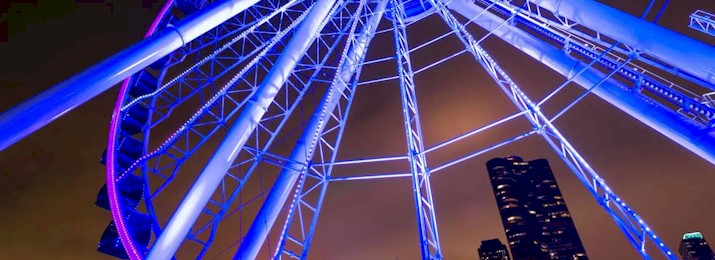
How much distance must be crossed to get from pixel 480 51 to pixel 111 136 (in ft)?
26.5

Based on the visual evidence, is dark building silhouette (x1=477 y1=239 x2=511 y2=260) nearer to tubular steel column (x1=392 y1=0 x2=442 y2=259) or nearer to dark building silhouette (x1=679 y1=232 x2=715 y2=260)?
dark building silhouette (x1=679 y1=232 x2=715 y2=260)

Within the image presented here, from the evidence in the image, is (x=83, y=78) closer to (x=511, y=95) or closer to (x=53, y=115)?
(x=53, y=115)

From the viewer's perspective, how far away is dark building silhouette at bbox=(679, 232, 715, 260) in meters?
97.9

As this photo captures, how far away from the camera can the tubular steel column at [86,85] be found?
480 centimetres

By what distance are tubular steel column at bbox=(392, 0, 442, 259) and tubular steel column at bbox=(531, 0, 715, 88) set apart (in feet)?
11.8

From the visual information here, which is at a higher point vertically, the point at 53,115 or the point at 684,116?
the point at 684,116

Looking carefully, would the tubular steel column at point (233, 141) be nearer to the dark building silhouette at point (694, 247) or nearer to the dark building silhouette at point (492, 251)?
the dark building silhouette at point (492, 251)

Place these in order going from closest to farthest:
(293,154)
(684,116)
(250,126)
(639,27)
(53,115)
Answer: (53,115) → (639,27) → (684,116) → (250,126) → (293,154)

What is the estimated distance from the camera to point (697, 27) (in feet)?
25.6

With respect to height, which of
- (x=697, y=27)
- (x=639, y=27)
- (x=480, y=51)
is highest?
(x=480, y=51)

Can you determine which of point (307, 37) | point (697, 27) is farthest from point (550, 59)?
point (307, 37)

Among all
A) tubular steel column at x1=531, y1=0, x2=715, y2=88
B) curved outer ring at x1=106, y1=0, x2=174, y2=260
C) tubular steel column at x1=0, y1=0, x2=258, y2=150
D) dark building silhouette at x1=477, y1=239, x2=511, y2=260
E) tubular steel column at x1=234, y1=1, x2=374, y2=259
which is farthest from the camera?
dark building silhouette at x1=477, y1=239, x2=511, y2=260

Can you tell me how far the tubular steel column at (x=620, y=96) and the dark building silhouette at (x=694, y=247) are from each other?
4319 inches

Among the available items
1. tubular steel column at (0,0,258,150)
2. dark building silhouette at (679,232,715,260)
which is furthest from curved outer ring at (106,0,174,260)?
dark building silhouette at (679,232,715,260)
